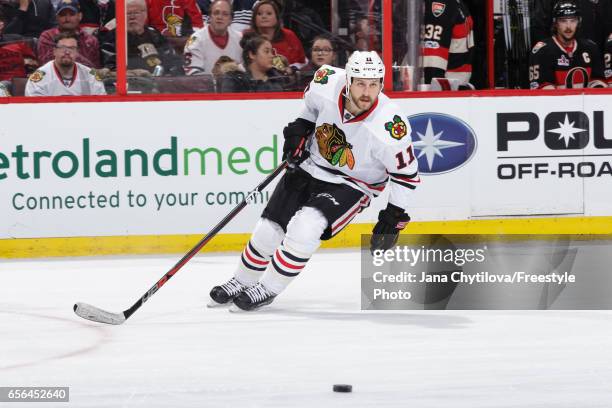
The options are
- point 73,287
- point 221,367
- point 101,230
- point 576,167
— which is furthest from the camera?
point 576,167

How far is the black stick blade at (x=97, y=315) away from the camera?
16.4 ft

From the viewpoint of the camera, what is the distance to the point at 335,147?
5332 mm

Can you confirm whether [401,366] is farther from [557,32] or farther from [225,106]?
[557,32]

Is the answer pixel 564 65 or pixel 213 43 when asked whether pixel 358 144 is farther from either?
pixel 564 65

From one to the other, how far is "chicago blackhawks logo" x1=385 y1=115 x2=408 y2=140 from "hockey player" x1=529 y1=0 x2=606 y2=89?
2.73 meters

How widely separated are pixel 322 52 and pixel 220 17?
57 cm

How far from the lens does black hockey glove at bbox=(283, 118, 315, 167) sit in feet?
17.5

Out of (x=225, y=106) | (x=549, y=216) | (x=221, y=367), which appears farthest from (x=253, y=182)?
(x=221, y=367)

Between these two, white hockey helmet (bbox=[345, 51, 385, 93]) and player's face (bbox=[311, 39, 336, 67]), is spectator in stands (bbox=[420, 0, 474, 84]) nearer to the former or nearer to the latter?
player's face (bbox=[311, 39, 336, 67])

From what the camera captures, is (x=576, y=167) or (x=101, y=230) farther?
(x=576, y=167)

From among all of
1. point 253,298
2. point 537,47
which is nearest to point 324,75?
point 253,298

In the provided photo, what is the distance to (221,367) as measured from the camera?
4.17m

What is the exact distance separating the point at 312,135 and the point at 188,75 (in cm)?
186

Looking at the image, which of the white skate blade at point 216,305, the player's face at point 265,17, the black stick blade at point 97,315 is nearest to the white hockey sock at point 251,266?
the white skate blade at point 216,305
